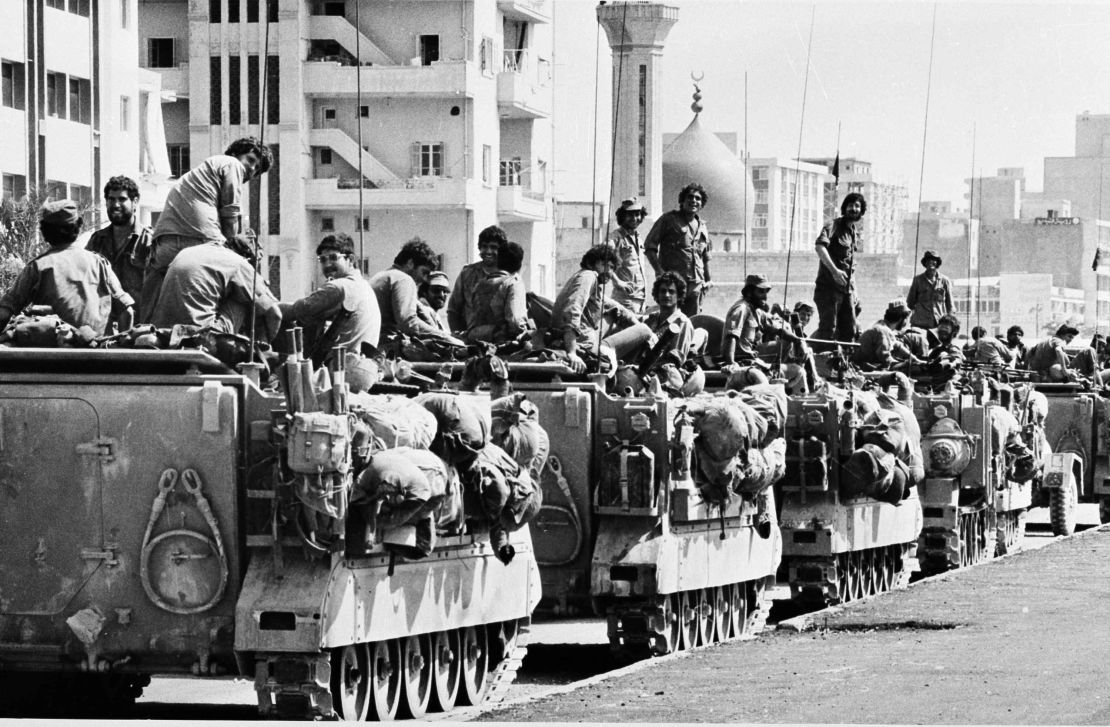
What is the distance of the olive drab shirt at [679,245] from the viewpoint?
23.7 m

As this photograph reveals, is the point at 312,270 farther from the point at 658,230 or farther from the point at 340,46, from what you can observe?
the point at 658,230

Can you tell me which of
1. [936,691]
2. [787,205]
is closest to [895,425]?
[936,691]

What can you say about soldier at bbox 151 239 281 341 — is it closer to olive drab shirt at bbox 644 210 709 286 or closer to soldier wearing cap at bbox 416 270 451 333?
soldier wearing cap at bbox 416 270 451 333

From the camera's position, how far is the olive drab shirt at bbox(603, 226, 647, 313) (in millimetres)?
21406

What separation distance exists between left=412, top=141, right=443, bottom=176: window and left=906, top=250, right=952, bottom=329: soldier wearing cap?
129 ft

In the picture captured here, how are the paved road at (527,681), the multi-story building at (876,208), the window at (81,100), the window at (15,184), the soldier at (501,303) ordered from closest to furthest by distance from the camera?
the paved road at (527,681), the soldier at (501,303), the window at (15,184), the window at (81,100), the multi-story building at (876,208)

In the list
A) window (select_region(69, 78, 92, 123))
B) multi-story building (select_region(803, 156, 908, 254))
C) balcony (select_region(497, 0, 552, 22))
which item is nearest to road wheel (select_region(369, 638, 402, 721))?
window (select_region(69, 78, 92, 123))

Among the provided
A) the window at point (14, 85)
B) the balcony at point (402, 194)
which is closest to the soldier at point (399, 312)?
the window at point (14, 85)

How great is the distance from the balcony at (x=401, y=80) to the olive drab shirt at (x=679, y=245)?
151 feet

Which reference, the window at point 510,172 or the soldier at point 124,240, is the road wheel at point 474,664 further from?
the window at point 510,172

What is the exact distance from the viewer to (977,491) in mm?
27547

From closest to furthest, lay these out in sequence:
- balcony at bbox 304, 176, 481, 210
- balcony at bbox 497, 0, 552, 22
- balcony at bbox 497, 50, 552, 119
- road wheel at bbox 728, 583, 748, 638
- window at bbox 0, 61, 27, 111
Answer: road wheel at bbox 728, 583, 748, 638 < window at bbox 0, 61, 27, 111 < balcony at bbox 304, 176, 481, 210 < balcony at bbox 497, 50, 552, 119 < balcony at bbox 497, 0, 552, 22

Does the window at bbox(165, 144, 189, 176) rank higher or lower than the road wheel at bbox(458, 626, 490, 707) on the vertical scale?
higher

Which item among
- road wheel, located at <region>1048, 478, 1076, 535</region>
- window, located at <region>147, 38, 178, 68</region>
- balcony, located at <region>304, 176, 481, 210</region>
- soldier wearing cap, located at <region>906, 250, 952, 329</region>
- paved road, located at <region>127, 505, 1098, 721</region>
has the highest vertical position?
window, located at <region>147, 38, 178, 68</region>
